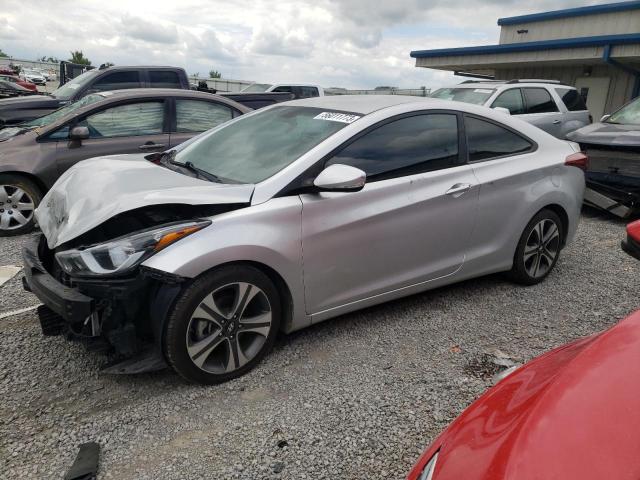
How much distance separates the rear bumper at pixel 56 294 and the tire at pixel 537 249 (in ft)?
10.7

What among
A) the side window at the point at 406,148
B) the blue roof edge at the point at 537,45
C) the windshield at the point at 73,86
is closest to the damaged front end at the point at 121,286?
the side window at the point at 406,148

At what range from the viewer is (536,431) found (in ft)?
4.36

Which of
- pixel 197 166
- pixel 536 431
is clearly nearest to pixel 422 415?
pixel 536 431

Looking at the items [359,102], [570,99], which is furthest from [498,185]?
[570,99]

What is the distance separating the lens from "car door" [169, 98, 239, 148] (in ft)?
20.9

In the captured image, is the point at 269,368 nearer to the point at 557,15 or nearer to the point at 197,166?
the point at 197,166

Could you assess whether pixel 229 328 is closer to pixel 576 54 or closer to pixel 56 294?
pixel 56 294

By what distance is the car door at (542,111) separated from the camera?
30.4 ft

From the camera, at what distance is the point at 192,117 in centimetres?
650

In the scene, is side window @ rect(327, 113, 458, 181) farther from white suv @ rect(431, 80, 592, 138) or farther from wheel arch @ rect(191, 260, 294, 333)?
white suv @ rect(431, 80, 592, 138)

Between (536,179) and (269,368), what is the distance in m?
2.61

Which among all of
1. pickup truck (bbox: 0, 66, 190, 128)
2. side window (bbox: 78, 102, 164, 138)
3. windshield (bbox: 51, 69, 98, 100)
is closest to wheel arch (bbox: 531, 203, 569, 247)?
side window (bbox: 78, 102, 164, 138)

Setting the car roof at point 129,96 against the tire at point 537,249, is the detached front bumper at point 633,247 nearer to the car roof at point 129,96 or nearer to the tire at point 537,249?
the tire at point 537,249

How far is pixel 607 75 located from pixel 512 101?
8.50m
